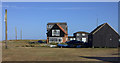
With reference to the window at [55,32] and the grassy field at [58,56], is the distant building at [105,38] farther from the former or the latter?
the window at [55,32]

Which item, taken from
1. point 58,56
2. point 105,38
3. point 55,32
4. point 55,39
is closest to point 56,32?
point 55,32

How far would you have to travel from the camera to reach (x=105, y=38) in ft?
113

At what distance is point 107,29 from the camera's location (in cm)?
3475

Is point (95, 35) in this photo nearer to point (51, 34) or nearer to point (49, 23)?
point (51, 34)

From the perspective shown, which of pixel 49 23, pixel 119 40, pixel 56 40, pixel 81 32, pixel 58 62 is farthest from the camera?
pixel 81 32

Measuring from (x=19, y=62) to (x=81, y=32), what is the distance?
2384 inches

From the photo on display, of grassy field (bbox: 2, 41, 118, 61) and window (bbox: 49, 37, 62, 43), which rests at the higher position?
window (bbox: 49, 37, 62, 43)

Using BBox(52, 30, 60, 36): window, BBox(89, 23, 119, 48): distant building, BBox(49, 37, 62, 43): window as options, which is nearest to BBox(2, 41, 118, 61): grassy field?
BBox(89, 23, 119, 48): distant building

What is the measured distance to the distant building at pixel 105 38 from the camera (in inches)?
1352

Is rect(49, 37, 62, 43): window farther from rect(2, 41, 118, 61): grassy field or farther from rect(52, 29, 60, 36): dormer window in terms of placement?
rect(2, 41, 118, 61): grassy field

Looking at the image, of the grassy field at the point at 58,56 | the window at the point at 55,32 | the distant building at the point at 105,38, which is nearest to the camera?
the grassy field at the point at 58,56

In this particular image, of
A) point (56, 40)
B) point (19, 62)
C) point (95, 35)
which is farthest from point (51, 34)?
point (19, 62)

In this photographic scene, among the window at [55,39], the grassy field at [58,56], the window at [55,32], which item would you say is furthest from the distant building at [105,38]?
the window at [55,32]

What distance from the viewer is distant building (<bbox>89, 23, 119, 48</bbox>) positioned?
34.3 meters
